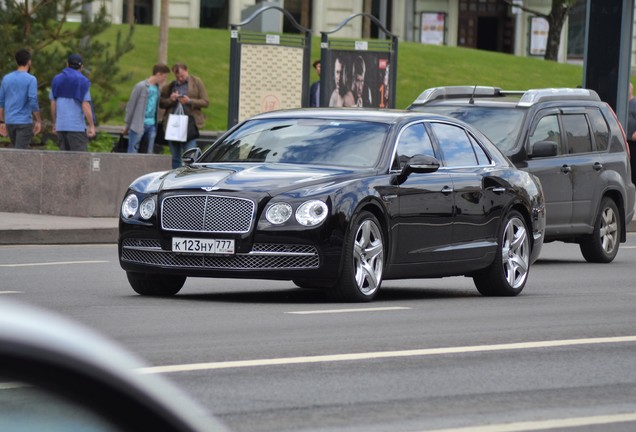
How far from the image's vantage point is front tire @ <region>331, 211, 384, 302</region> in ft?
37.2

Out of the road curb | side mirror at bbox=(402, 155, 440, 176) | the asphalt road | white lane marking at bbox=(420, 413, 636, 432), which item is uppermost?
side mirror at bbox=(402, 155, 440, 176)

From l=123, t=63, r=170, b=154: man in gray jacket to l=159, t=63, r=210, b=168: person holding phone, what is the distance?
228 mm

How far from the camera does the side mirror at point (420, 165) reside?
40.1 feet

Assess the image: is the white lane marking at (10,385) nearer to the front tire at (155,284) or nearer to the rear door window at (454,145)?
the front tire at (155,284)

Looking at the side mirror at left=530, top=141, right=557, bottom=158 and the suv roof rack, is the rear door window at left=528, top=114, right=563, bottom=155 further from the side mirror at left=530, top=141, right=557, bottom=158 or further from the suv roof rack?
the side mirror at left=530, top=141, right=557, bottom=158

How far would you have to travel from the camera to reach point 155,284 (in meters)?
12.0

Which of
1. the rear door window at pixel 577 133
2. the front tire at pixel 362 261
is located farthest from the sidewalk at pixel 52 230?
the front tire at pixel 362 261

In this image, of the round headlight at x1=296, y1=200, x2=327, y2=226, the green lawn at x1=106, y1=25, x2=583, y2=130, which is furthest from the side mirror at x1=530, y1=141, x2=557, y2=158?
the green lawn at x1=106, y1=25, x2=583, y2=130

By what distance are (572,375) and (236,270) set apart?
3653 mm

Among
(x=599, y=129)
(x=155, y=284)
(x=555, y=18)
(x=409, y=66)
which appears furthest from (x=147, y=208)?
(x=555, y=18)

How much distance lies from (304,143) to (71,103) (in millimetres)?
9008

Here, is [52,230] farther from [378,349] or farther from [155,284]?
[378,349]

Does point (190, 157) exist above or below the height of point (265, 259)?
above

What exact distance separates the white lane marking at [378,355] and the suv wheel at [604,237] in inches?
321
